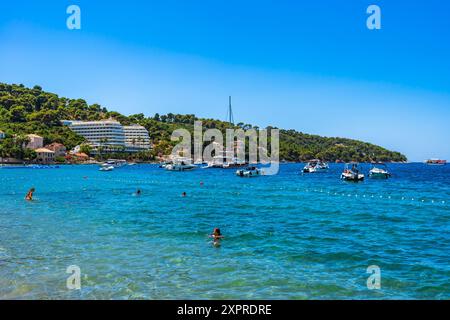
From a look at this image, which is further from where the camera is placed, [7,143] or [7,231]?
[7,143]

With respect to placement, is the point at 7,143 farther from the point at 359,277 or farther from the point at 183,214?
the point at 359,277

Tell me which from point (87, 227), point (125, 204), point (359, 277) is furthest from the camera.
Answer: point (125, 204)

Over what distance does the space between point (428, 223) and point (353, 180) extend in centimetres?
5091

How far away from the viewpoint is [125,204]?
40781mm

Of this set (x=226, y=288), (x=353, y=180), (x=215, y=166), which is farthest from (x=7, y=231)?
(x=215, y=166)

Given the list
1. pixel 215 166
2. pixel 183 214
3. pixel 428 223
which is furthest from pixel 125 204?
pixel 215 166

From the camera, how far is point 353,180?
79.9m

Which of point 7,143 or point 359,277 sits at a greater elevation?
point 7,143

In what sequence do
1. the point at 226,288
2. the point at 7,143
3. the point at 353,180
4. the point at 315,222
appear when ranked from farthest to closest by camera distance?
the point at 7,143, the point at 353,180, the point at 315,222, the point at 226,288
